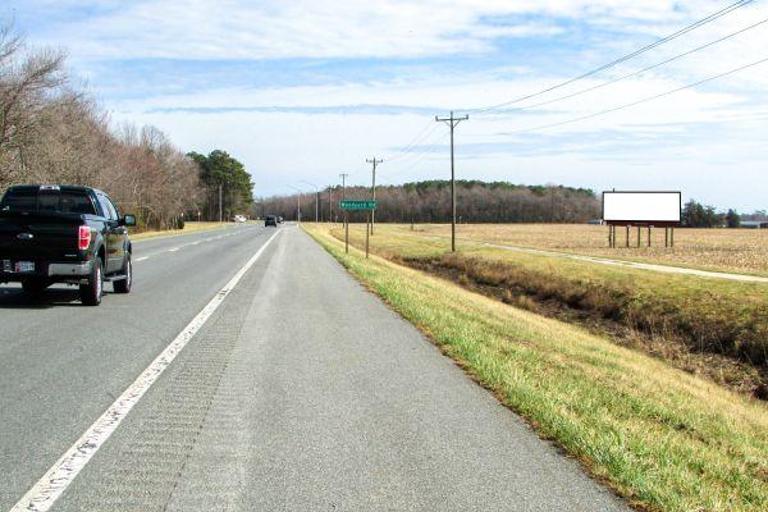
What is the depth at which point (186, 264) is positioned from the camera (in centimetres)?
2611

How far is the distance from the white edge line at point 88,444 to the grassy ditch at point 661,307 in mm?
11331

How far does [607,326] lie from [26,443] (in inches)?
742

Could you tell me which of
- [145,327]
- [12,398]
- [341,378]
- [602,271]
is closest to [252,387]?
[341,378]

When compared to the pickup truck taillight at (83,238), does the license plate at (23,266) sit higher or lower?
lower

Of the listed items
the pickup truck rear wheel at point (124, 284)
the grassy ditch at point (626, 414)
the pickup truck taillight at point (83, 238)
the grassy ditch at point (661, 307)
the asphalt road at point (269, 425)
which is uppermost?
the pickup truck taillight at point (83, 238)

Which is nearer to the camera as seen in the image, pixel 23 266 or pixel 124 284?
pixel 23 266

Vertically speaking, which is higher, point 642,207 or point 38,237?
point 642,207

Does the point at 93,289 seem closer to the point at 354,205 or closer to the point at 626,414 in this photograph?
the point at 626,414

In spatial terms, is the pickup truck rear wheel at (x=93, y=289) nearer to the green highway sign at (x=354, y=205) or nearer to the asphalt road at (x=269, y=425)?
the asphalt road at (x=269, y=425)

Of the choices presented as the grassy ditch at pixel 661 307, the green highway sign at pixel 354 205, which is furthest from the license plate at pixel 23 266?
the green highway sign at pixel 354 205

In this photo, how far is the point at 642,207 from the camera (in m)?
56.1

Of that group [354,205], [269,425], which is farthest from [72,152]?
[269,425]

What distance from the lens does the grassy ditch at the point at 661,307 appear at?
677 inches

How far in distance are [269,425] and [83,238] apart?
8.42 metres
